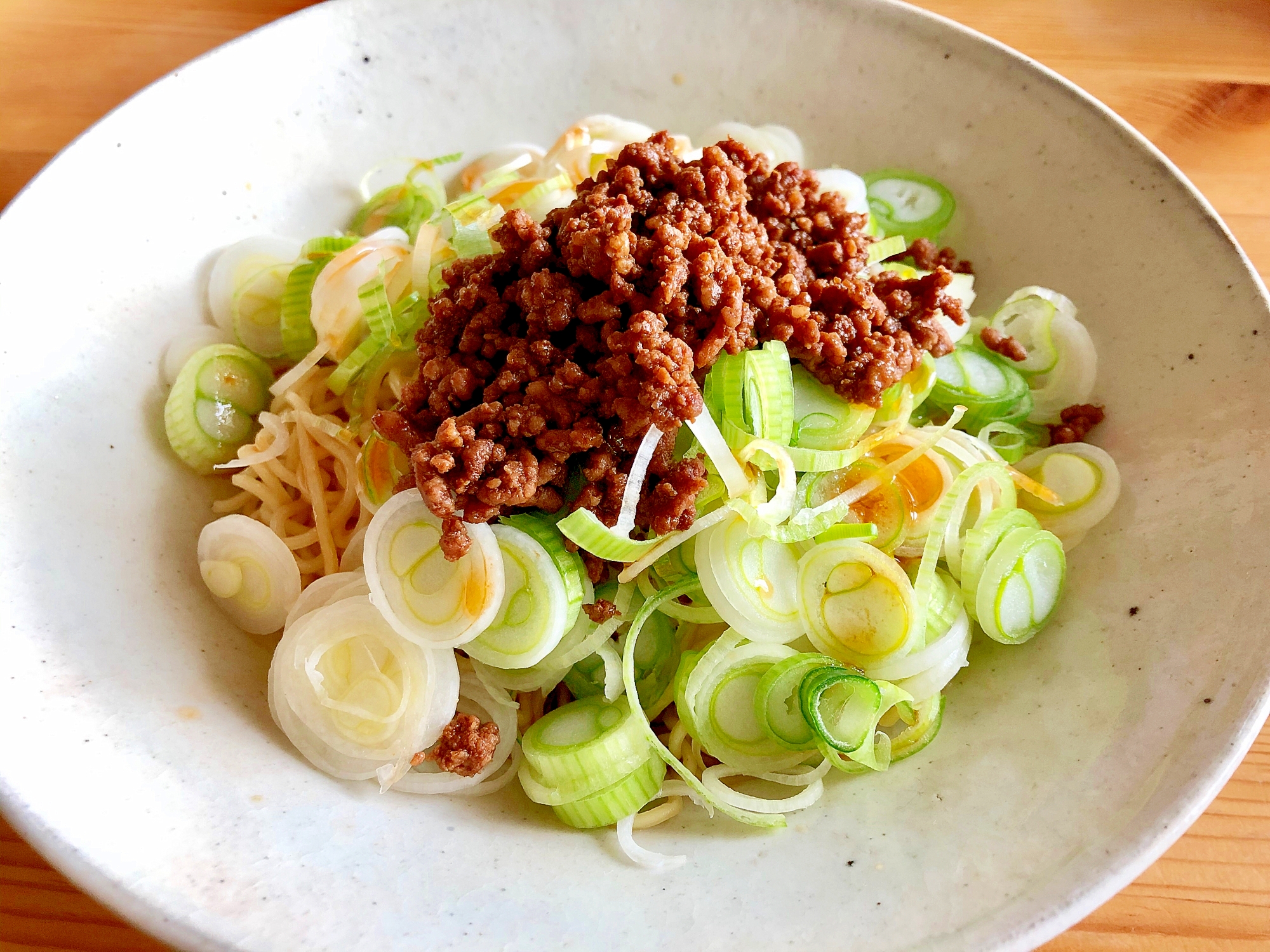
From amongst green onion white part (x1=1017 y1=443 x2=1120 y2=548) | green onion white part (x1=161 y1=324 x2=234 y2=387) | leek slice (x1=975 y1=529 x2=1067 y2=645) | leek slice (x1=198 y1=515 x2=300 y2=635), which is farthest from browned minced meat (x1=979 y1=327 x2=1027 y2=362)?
green onion white part (x1=161 y1=324 x2=234 y2=387)

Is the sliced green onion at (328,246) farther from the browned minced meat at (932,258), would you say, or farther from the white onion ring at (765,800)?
the white onion ring at (765,800)

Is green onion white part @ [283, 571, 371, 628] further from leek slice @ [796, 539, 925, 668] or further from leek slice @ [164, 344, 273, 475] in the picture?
leek slice @ [796, 539, 925, 668]

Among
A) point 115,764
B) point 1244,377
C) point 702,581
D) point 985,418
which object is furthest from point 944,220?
point 115,764

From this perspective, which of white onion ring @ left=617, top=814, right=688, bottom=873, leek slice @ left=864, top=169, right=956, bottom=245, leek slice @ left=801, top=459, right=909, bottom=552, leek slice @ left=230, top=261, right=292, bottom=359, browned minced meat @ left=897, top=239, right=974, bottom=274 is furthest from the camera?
leek slice @ left=864, top=169, right=956, bottom=245

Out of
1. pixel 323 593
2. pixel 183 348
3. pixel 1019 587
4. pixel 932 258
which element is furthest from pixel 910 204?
pixel 183 348

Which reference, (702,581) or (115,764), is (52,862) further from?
(702,581)

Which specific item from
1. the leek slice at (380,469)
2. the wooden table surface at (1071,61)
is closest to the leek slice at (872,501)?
the leek slice at (380,469)
